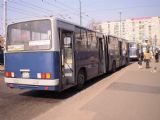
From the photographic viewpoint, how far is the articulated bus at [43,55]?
8.26 metres

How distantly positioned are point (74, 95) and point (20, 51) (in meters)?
2.73

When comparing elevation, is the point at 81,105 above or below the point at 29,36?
below

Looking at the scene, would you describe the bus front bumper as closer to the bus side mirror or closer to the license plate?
the license plate

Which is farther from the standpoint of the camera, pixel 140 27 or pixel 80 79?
pixel 140 27

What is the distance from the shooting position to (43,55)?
A: 8.32 meters

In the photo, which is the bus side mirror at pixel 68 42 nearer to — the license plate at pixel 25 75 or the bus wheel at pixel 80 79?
the bus wheel at pixel 80 79

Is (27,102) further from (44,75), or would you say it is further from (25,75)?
(44,75)

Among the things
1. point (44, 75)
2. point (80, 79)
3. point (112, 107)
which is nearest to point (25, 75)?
point (44, 75)

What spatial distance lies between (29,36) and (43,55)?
3.33 ft

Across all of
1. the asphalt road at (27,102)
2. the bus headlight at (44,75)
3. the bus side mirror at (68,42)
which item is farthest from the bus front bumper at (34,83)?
the bus side mirror at (68,42)

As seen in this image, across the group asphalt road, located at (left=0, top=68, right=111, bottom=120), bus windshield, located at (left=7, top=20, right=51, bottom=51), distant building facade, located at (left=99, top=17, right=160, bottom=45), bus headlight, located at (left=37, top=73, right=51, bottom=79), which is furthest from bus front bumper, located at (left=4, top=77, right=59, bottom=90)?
distant building facade, located at (left=99, top=17, right=160, bottom=45)

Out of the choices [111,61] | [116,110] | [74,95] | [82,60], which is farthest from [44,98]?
[111,61]

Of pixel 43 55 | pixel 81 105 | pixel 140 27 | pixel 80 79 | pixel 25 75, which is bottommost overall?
pixel 81 105

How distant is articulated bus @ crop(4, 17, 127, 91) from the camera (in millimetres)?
8258
